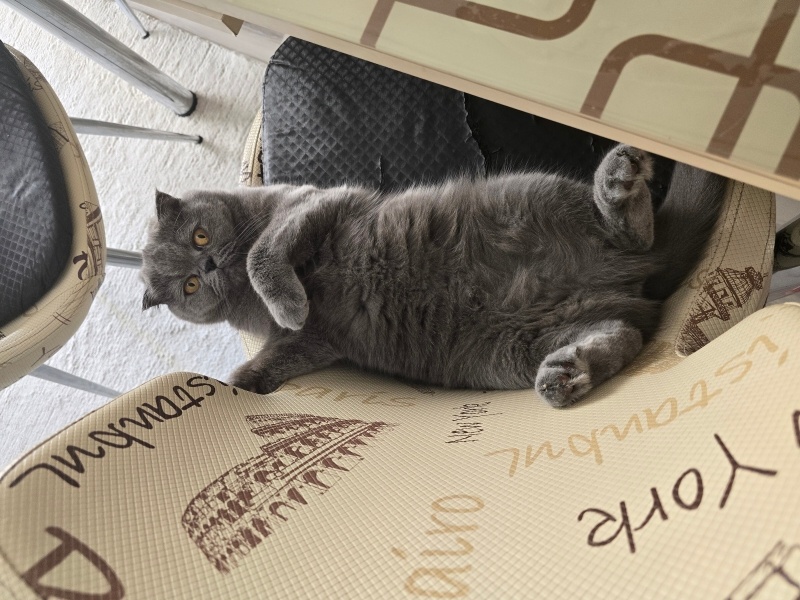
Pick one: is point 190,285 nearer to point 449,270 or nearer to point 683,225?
point 449,270

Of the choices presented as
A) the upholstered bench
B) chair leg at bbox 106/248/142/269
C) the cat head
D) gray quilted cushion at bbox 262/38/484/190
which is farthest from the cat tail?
chair leg at bbox 106/248/142/269

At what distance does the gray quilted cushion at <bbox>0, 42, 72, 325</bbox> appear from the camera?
3.19 ft

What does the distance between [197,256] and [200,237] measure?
44 mm

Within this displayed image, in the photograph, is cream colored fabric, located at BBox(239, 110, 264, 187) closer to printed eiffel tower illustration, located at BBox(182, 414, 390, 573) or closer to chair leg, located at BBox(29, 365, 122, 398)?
chair leg, located at BBox(29, 365, 122, 398)

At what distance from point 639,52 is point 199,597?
0.66 m

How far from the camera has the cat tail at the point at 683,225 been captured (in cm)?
87

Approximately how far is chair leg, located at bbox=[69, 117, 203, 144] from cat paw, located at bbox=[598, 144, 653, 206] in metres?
1.42

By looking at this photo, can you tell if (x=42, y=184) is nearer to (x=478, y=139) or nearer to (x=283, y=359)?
(x=283, y=359)

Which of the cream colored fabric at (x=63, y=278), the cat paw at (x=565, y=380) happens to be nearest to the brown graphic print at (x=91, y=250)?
the cream colored fabric at (x=63, y=278)

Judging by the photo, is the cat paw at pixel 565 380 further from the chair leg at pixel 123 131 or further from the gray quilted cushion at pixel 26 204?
the chair leg at pixel 123 131

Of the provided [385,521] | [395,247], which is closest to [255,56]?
[395,247]

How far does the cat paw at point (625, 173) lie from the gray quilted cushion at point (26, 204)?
3.17ft

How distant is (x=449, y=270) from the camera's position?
3.31 feet

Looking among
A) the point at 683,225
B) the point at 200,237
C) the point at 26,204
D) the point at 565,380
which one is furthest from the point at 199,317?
the point at 683,225
